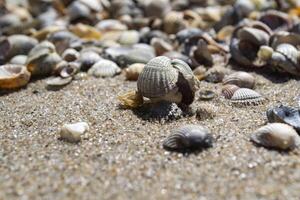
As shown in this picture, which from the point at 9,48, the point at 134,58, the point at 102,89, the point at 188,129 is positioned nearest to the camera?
the point at 188,129

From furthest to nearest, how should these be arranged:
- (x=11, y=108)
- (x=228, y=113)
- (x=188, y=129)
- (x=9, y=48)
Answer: (x=9, y=48) < (x=11, y=108) < (x=228, y=113) < (x=188, y=129)

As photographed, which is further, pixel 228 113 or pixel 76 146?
pixel 228 113

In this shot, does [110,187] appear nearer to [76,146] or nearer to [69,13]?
[76,146]

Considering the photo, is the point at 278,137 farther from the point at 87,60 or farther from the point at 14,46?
the point at 14,46

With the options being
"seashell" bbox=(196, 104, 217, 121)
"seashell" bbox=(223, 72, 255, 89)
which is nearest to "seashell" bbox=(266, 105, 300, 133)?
"seashell" bbox=(196, 104, 217, 121)

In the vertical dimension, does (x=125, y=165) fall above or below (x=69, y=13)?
above

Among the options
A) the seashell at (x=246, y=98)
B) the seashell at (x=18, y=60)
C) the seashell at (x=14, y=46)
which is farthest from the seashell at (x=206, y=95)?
the seashell at (x=14, y=46)

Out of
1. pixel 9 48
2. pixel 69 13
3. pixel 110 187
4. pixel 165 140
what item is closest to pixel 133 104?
pixel 165 140

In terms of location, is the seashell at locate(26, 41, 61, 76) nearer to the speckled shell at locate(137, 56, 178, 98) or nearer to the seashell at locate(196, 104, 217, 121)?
the speckled shell at locate(137, 56, 178, 98)
